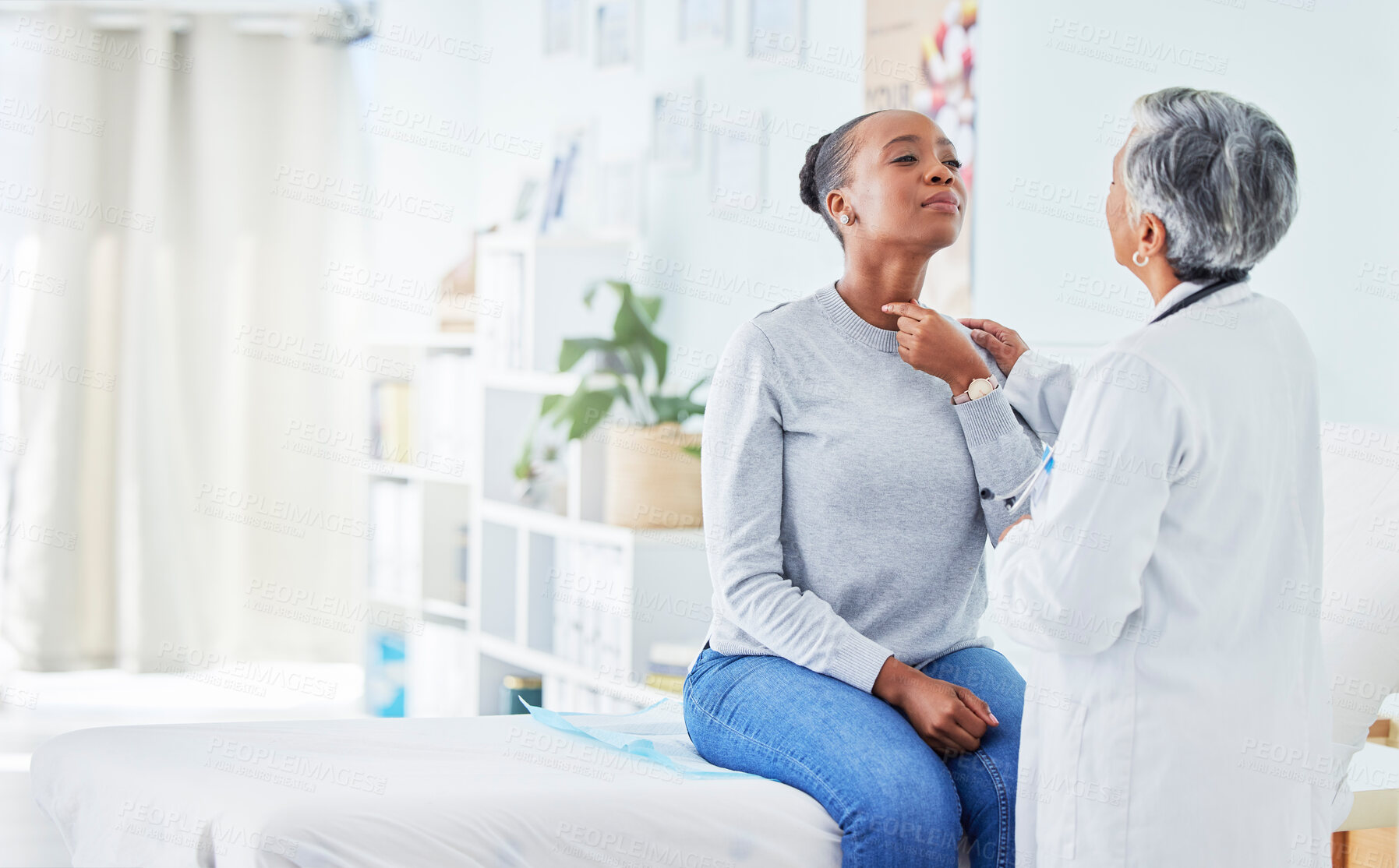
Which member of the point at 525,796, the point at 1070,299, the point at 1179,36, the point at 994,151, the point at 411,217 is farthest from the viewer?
the point at 411,217

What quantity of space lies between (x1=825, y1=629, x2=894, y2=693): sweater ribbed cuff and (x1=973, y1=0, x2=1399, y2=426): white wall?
84 centimetres

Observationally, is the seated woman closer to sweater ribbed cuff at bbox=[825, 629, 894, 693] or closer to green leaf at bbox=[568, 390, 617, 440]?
sweater ribbed cuff at bbox=[825, 629, 894, 693]

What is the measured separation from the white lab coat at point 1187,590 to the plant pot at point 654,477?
66.8 inches

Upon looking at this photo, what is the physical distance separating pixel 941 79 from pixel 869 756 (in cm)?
161

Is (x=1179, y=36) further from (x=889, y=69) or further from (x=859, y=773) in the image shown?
(x=859, y=773)

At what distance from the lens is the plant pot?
2875 millimetres

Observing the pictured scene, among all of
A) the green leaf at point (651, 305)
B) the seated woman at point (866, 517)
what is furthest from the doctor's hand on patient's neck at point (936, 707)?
the green leaf at point (651, 305)

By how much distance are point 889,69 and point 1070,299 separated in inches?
28.6

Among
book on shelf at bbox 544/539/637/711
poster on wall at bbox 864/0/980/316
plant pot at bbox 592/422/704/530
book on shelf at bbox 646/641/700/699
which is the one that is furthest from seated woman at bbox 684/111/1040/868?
book on shelf at bbox 544/539/637/711

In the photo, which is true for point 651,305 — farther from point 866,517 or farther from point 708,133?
point 866,517

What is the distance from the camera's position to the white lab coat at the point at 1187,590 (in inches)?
45.6

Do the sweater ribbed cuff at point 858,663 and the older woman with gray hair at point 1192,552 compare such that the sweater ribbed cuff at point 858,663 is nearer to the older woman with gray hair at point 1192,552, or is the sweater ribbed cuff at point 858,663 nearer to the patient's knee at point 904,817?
the patient's knee at point 904,817

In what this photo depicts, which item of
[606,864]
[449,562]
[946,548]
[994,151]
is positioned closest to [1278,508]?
[946,548]

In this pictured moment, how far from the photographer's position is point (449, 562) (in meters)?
3.84
